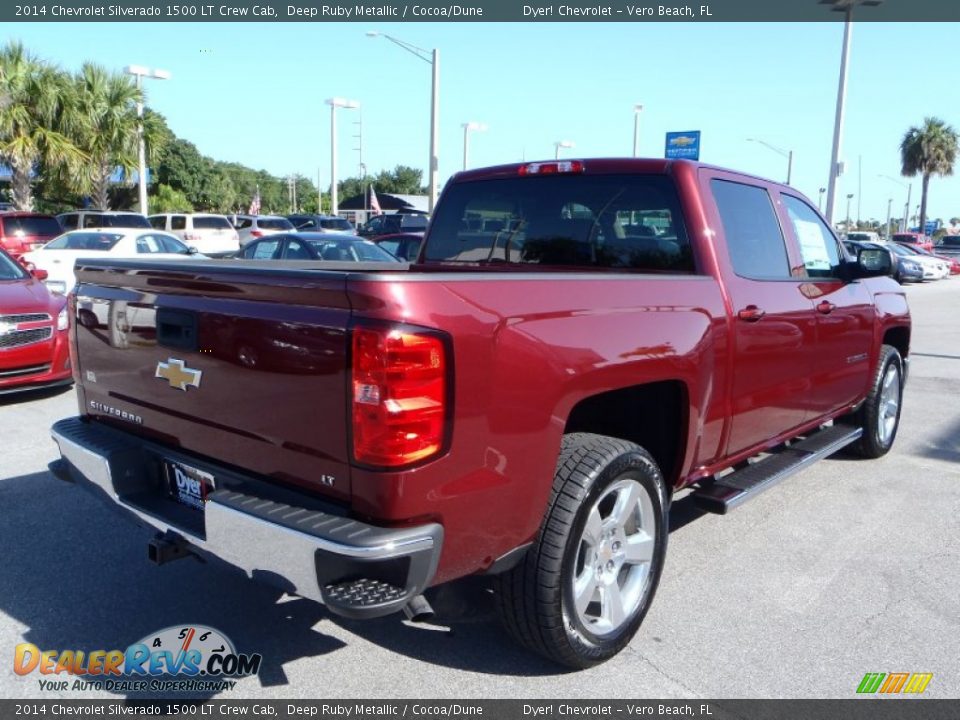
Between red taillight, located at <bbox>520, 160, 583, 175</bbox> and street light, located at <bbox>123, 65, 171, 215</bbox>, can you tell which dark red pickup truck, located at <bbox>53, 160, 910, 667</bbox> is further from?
street light, located at <bbox>123, 65, 171, 215</bbox>

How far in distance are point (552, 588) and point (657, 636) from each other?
2.74 ft

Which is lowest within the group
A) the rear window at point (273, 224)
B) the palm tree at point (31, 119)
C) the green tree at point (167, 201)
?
the rear window at point (273, 224)

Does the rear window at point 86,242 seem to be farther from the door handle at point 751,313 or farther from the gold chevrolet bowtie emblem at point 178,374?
the door handle at point 751,313

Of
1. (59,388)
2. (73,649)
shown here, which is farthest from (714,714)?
(59,388)

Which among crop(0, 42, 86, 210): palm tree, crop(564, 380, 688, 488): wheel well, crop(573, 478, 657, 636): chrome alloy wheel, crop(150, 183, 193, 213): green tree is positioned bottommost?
crop(573, 478, 657, 636): chrome alloy wheel

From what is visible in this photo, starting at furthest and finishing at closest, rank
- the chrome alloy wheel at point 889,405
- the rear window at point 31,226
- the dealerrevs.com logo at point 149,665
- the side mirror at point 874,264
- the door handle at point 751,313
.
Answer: the rear window at point 31,226 < the chrome alloy wheel at point 889,405 < the side mirror at point 874,264 < the door handle at point 751,313 < the dealerrevs.com logo at point 149,665

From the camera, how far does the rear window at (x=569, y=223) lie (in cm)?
384

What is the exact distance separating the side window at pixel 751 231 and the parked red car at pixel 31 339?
20.1 feet

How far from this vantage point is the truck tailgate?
2445 millimetres

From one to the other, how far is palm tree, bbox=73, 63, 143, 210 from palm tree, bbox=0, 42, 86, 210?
1.97 feet

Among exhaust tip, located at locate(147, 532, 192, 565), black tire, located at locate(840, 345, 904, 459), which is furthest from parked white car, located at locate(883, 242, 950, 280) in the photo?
exhaust tip, located at locate(147, 532, 192, 565)

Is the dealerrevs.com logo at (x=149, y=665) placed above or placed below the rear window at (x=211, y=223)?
below

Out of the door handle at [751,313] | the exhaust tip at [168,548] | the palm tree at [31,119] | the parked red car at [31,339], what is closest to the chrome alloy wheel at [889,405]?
the door handle at [751,313]

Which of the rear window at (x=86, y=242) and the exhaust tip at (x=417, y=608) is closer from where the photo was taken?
the exhaust tip at (x=417, y=608)
